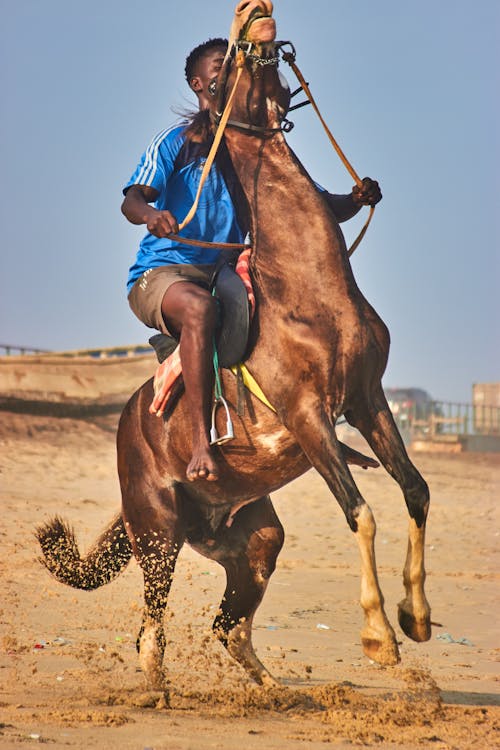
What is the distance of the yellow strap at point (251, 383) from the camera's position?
5234mm

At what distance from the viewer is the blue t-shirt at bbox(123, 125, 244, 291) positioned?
18.8ft

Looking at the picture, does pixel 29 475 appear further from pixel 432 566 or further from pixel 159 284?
pixel 159 284

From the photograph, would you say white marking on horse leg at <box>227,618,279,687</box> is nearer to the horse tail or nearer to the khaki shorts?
the horse tail

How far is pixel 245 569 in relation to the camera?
20.1ft

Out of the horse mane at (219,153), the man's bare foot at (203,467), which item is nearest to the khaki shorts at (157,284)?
the horse mane at (219,153)

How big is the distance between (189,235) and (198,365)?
0.95 meters

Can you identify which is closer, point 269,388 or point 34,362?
point 269,388

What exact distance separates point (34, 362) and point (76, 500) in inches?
233

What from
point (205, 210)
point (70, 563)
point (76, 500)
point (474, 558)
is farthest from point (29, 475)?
point (205, 210)

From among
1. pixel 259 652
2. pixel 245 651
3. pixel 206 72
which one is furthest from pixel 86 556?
pixel 206 72

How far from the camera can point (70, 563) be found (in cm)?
650

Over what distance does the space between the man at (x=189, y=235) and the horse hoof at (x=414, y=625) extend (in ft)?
3.75

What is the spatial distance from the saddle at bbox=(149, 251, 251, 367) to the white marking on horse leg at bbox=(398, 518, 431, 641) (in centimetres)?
122

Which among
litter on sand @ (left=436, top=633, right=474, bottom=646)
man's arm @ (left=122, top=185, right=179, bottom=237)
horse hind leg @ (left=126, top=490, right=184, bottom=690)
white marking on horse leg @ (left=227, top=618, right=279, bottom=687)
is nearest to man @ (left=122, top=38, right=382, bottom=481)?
man's arm @ (left=122, top=185, right=179, bottom=237)
